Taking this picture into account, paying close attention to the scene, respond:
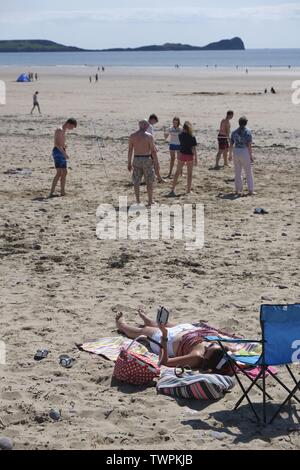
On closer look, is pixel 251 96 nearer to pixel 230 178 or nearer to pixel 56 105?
pixel 56 105

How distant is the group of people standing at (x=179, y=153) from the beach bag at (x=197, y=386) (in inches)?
261

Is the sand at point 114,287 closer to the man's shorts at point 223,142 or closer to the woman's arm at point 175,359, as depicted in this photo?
the woman's arm at point 175,359

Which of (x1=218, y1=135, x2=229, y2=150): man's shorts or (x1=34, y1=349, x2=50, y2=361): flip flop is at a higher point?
(x1=218, y1=135, x2=229, y2=150): man's shorts

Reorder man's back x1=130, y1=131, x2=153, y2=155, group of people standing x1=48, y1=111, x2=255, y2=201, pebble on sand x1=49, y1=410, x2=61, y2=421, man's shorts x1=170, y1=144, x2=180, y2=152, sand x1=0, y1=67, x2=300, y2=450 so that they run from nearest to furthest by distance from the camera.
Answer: sand x1=0, y1=67, x2=300, y2=450 < pebble on sand x1=49, y1=410, x2=61, y2=421 < man's back x1=130, y1=131, x2=153, y2=155 < group of people standing x1=48, y1=111, x2=255, y2=201 < man's shorts x1=170, y1=144, x2=180, y2=152

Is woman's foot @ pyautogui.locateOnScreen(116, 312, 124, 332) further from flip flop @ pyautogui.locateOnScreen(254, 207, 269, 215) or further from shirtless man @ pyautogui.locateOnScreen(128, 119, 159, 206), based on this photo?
shirtless man @ pyautogui.locateOnScreen(128, 119, 159, 206)

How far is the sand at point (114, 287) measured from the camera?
502 cm

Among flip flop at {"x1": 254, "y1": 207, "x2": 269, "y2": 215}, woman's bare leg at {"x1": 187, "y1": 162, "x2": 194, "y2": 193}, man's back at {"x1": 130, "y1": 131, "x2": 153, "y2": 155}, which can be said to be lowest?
flip flop at {"x1": 254, "y1": 207, "x2": 269, "y2": 215}

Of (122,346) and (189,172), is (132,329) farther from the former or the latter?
(189,172)

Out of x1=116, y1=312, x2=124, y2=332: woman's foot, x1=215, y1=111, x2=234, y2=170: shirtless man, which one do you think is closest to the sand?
x1=116, y1=312, x2=124, y2=332: woman's foot

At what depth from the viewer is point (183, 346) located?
6035 millimetres

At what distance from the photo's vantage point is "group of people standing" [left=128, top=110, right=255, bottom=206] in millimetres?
11844

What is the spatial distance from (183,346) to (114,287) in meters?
2.14

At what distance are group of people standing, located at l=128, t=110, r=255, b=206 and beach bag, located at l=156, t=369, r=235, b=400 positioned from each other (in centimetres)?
662

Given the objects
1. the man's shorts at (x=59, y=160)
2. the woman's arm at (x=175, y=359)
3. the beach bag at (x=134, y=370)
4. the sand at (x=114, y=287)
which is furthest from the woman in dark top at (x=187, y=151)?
the beach bag at (x=134, y=370)
